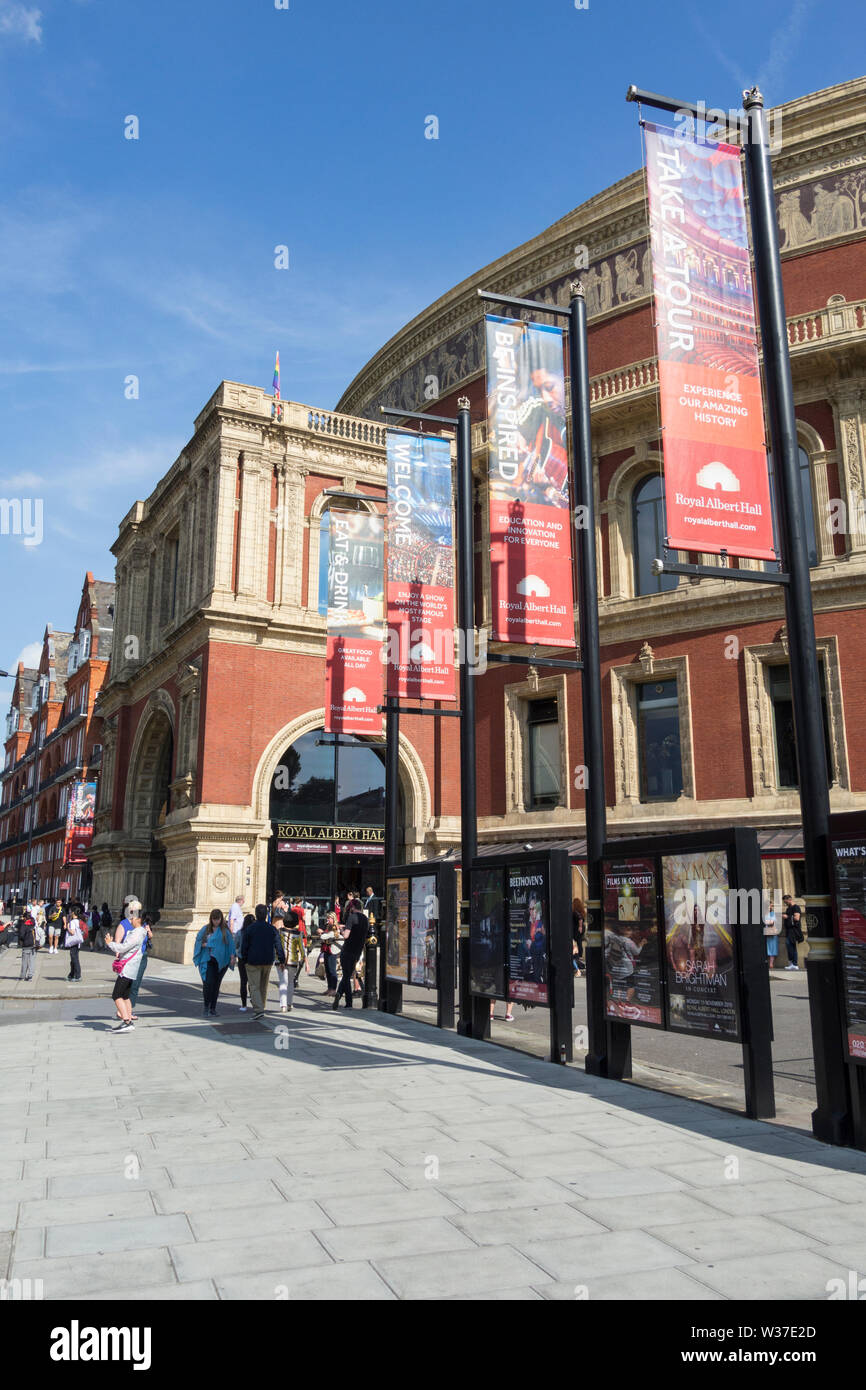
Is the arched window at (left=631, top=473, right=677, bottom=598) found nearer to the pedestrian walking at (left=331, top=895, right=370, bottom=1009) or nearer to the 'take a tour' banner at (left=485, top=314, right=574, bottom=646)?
the pedestrian walking at (left=331, top=895, right=370, bottom=1009)

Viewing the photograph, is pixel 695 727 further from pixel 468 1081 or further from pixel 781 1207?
pixel 781 1207

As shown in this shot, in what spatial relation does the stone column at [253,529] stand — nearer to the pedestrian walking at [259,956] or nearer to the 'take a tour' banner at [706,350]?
the pedestrian walking at [259,956]

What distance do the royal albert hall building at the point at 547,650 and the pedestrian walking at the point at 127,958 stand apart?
36.1 feet

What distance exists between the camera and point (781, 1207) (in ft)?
18.7

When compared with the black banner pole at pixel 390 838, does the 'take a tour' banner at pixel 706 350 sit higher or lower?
higher

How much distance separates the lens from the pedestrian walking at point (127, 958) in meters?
13.6

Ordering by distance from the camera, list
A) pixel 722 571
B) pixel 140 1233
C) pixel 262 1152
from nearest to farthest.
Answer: pixel 140 1233, pixel 262 1152, pixel 722 571

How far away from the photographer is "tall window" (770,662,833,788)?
24516 mm

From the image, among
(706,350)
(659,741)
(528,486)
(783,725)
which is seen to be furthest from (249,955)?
(783,725)

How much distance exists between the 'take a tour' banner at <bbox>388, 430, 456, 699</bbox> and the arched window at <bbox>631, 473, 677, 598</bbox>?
12.5 metres

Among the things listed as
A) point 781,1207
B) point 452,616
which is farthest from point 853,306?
point 781,1207

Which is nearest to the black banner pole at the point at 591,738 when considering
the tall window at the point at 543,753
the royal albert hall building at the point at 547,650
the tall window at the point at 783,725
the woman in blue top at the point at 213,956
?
the woman in blue top at the point at 213,956

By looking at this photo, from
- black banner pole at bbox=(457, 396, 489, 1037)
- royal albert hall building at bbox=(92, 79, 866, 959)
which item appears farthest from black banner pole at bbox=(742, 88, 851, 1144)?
royal albert hall building at bbox=(92, 79, 866, 959)
